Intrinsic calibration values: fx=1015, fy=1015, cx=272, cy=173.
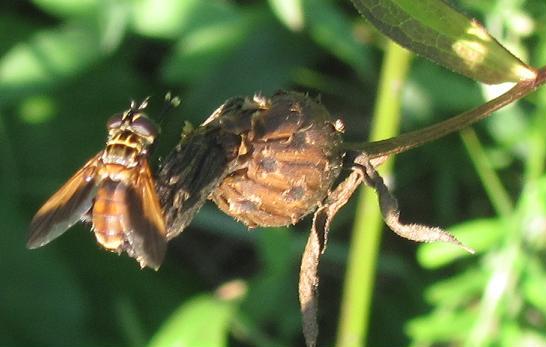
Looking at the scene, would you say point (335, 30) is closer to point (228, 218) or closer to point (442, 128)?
point (228, 218)

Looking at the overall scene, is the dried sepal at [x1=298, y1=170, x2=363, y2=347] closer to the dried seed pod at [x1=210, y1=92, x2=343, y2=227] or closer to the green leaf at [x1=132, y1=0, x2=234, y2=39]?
the dried seed pod at [x1=210, y1=92, x2=343, y2=227]

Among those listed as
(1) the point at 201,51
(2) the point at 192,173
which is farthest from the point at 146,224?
(1) the point at 201,51

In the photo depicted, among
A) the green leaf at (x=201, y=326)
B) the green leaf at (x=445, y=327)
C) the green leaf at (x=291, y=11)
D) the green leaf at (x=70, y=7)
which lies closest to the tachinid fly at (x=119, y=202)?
the green leaf at (x=291, y=11)

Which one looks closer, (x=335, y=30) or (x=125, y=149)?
(x=125, y=149)

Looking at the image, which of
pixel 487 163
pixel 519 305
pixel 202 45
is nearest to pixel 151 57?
pixel 202 45

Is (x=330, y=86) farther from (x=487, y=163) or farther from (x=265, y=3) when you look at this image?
(x=487, y=163)
